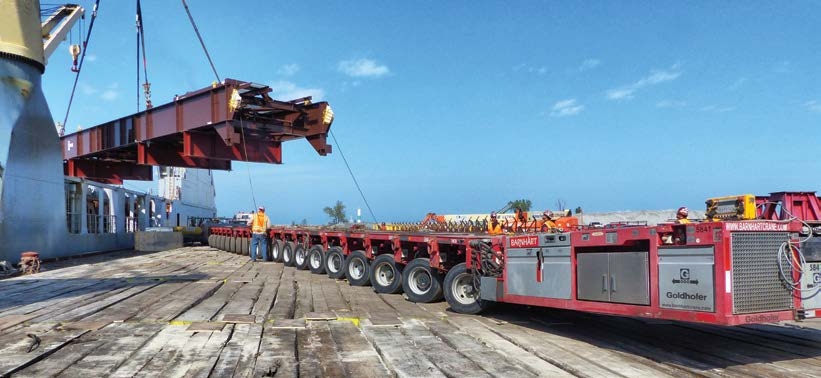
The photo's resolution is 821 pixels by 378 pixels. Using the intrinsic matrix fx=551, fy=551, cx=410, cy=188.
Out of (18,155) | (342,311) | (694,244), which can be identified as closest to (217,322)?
(342,311)

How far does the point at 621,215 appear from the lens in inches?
768

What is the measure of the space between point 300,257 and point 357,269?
384 centimetres

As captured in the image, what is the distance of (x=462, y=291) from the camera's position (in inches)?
344

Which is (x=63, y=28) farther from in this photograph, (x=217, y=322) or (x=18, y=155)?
(x=217, y=322)

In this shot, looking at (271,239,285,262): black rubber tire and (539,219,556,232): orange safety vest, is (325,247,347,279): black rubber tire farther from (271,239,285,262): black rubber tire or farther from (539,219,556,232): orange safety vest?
(539,219,556,232): orange safety vest

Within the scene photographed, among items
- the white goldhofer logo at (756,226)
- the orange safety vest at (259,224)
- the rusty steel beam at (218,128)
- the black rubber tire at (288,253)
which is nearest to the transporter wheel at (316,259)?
the black rubber tire at (288,253)

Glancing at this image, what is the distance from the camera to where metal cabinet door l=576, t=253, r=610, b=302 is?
6.26 metres

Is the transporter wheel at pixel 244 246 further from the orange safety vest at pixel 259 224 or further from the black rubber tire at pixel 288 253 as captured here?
the black rubber tire at pixel 288 253

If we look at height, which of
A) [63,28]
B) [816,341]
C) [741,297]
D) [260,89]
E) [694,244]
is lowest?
[816,341]

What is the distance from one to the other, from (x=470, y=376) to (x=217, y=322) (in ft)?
12.6

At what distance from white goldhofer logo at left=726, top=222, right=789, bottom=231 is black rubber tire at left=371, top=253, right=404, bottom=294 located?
6417 millimetres

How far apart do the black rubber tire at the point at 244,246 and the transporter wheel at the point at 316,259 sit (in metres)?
6.80

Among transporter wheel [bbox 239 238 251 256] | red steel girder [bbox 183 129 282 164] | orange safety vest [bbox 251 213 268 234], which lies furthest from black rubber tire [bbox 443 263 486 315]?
transporter wheel [bbox 239 238 251 256]

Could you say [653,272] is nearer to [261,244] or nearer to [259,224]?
[259,224]
